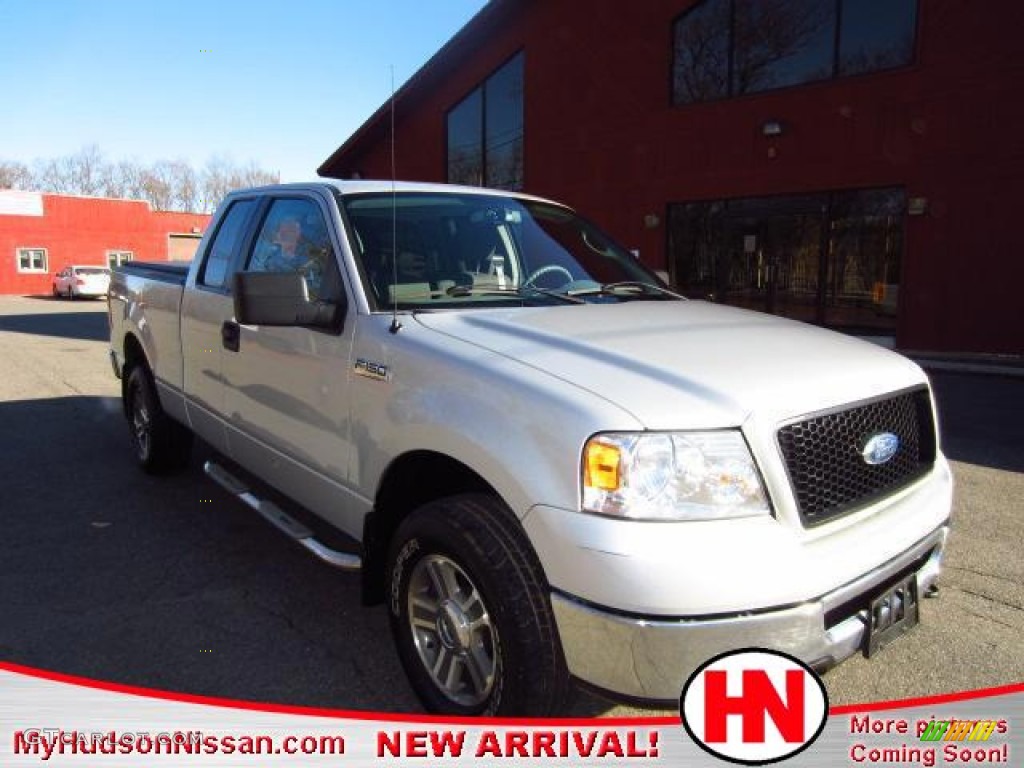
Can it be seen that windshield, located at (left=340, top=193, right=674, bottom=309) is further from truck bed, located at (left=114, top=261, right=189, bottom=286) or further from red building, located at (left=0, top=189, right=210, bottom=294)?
red building, located at (left=0, top=189, right=210, bottom=294)

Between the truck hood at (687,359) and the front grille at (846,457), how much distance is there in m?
0.06

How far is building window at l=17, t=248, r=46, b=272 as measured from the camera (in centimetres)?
3881

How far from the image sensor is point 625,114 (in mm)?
15102

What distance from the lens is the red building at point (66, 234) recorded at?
38.5 m

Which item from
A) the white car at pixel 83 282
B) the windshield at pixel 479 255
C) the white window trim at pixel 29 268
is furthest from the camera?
the white window trim at pixel 29 268

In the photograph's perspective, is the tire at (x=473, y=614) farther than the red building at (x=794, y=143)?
No

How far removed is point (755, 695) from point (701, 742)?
181 mm

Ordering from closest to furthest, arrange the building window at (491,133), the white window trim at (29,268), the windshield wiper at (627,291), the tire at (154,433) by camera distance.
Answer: the windshield wiper at (627,291), the tire at (154,433), the building window at (491,133), the white window trim at (29,268)

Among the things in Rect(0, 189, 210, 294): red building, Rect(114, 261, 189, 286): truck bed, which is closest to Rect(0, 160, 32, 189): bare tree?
Rect(0, 189, 210, 294): red building

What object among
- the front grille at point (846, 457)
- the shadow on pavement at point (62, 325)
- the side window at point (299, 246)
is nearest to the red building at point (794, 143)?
the shadow on pavement at point (62, 325)

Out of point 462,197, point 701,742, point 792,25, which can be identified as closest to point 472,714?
point 701,742

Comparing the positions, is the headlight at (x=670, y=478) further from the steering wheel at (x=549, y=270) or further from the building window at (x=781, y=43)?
the building window at (x=781, y=43)

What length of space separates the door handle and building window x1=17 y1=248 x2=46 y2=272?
42.4m

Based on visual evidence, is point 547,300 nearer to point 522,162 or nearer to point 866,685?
point 866,685
